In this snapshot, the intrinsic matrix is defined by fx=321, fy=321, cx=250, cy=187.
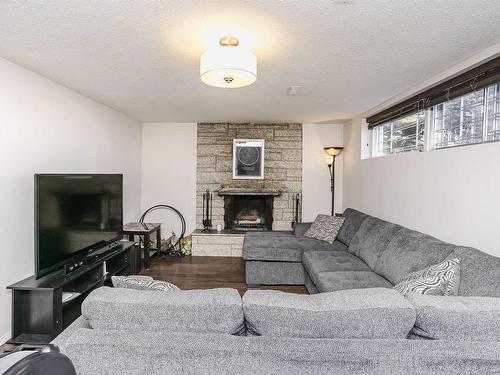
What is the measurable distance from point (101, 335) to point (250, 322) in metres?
0.57

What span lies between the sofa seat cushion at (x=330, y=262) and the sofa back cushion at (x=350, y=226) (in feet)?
1.36

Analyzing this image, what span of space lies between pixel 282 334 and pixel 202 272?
336 cm

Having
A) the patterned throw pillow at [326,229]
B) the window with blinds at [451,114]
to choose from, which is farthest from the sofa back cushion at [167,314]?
the patterned throw pillow at [326,229]

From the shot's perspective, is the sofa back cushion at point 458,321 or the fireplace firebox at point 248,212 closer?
the sofa back cushion at point 458,321

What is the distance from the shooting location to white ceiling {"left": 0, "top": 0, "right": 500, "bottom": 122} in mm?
1719

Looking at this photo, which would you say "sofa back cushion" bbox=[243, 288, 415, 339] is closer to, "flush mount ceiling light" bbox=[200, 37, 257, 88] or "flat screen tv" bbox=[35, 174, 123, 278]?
"flush mount ceiling light" bbox=[200, 37, 257, 88]

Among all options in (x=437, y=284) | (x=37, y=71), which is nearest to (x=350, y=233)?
(x=437, y=284)

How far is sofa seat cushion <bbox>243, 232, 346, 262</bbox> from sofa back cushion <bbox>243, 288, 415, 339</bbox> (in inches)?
102

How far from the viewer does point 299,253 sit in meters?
3.89

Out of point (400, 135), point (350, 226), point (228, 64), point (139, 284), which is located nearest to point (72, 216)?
point (139, 284)

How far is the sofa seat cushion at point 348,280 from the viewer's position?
2.68 meters

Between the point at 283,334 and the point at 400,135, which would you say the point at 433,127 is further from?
the point at 283,334

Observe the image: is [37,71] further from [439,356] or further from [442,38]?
[439,356]

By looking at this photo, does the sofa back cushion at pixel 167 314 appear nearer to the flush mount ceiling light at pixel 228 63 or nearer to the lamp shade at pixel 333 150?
the flush mount ceiling light at pixel 228 63
